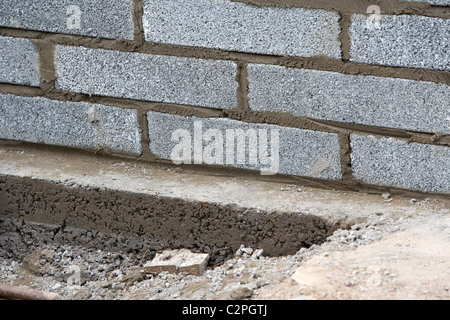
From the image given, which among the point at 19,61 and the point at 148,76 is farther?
the point at 19,61

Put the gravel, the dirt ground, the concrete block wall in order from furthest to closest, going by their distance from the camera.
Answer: the concrete block wall → the gravel → the dirt ground

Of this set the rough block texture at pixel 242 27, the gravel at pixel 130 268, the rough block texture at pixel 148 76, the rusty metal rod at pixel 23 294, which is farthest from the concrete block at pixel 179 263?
the rough block texture at pixel 242 27

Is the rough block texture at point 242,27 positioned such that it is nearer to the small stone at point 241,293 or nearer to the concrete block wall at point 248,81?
the concrete block wall at point 248,81

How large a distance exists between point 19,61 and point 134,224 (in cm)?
108

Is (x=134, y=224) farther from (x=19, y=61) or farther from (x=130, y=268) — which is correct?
(x=19, y=61)

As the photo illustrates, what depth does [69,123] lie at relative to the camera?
3.29 m

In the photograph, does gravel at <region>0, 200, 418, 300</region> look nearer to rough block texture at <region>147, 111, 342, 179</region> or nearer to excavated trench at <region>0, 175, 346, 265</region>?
excavated trench at <region>0, 175, 346, 265</region>

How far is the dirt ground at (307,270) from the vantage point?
214 centimetres

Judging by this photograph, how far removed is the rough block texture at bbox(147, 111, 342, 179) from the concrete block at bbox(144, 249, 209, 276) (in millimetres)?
507

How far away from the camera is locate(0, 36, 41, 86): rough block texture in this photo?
3.23m

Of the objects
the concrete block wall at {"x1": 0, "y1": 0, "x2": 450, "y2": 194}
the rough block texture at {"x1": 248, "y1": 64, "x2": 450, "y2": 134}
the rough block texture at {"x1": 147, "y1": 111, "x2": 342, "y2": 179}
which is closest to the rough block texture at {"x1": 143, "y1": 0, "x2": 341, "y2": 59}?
the concrete block wall at {"x1": 0, "y1": 0, "x2": 450, "y2": 194}

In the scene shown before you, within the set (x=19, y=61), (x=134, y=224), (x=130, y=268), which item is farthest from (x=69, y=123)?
(x=130, y=268)

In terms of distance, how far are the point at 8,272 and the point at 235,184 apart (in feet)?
4.07

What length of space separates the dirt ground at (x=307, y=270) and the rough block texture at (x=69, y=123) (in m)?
0.56
